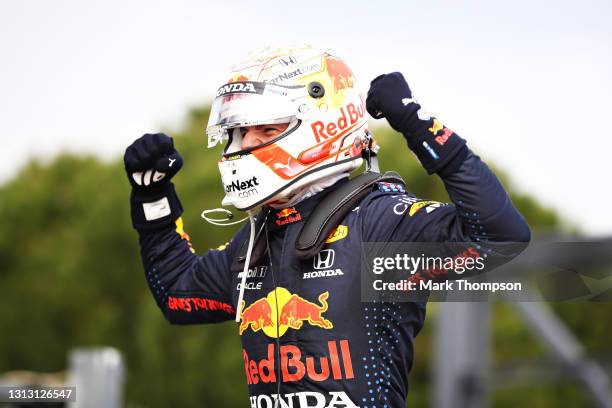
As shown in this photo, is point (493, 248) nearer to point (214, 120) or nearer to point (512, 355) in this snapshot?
point (214, 120)

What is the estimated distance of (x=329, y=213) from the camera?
14.2 feet

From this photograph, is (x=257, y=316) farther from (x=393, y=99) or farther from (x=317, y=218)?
(x=393, y=99)

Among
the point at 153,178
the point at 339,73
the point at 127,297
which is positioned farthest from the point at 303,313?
the point at 127,297

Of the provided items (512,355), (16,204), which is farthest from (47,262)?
(512,355)

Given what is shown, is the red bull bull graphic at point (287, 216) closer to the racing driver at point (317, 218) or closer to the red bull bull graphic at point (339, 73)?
the racing driver at point (317, 218)

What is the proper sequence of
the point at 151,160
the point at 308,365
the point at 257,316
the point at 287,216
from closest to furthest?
the point at 308,365
the point at 257,316
the point at 287,216
the point at 151,160

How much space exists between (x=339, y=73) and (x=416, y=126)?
2.50 feet

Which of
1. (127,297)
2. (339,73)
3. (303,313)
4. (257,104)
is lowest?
(303,313)

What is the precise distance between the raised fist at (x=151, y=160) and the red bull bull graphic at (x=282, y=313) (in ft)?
2.81

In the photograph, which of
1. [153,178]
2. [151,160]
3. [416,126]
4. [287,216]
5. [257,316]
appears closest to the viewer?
[416,126]

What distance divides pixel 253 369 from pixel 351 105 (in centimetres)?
118

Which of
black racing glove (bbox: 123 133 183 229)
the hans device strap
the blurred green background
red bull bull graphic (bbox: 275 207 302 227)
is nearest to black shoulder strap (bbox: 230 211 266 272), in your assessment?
the hans device strap

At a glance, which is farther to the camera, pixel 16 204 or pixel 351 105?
pixel 16 204

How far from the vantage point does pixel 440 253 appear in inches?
162
